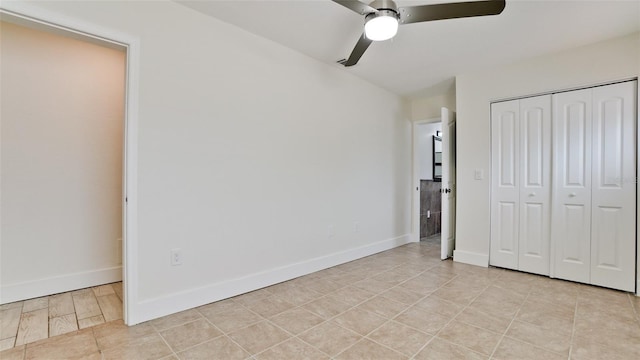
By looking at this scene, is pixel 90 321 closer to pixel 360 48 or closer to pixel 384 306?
pixel 384 306

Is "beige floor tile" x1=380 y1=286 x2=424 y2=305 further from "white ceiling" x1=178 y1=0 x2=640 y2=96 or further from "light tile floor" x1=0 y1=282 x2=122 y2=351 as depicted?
"white ceiling" x1=178 y1=0 x2=640 y2=96

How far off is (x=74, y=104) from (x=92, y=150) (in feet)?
1.42

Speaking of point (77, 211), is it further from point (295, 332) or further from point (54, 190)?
point (295, 332)

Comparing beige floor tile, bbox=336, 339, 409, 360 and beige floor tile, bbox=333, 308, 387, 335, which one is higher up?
beige floor tile, bbox=336, 339, 409, 360

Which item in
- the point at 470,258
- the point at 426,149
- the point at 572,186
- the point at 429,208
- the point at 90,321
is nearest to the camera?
the point at 90,321

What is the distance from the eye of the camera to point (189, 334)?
1.79m

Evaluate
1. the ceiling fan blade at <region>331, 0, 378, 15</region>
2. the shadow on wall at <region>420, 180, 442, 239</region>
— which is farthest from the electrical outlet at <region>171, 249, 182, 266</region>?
the shadow on wall at <region>420, 180, 442, 239</region>

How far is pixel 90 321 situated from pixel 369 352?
1916 mm

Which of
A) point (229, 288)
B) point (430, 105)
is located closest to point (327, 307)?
point (229, 288)

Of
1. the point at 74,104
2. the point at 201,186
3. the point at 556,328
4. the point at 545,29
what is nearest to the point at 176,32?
the point at 201,186

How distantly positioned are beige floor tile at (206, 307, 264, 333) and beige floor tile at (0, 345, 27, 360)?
97cm

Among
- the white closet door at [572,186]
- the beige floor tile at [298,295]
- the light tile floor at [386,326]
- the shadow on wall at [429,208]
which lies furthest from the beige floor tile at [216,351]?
the shadow on wall at [429,208]

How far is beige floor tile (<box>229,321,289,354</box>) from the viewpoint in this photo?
1670mm

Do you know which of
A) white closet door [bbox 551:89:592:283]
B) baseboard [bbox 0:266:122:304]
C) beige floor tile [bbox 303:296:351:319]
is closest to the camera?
beige floor tile [bbox 303:296:351:319]
